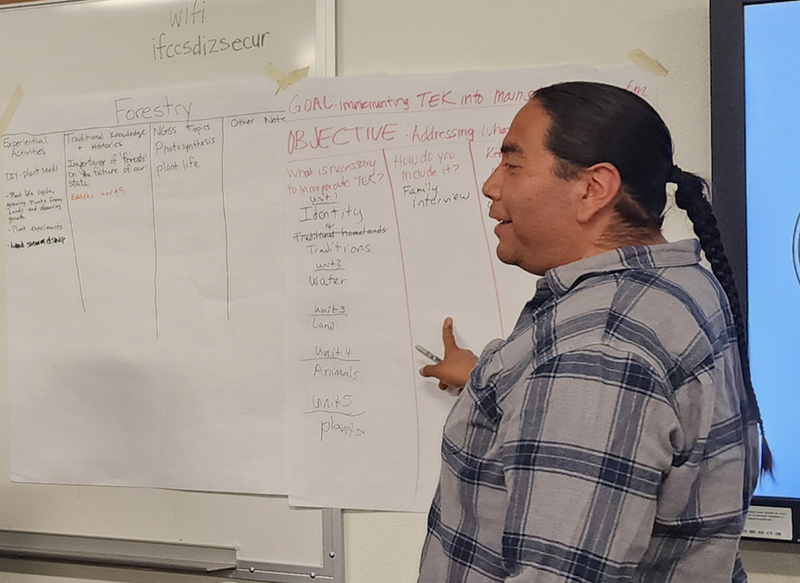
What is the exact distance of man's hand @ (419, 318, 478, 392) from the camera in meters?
1.53

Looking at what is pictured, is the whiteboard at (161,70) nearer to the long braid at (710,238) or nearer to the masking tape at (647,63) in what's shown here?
the masking tape at (647,63)

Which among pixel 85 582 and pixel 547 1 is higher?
pixel 547 1

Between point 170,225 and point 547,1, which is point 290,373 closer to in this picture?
point 170,225

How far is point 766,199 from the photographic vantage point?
1.44 m

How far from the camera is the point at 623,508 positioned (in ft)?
2.70

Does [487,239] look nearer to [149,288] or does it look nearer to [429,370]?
[429,370]

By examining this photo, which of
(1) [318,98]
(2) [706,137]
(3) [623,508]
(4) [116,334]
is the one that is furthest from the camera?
(4) [116,334]

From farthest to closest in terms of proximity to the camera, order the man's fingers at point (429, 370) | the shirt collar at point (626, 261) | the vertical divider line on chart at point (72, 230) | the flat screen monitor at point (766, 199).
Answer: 1. the vertical divider line on chart at point (72, 230)
2. the man's fingers at point (429, 370)
3. the flat screen monitor at point (766, 199)
4. the shirt collar at point (626, 261)

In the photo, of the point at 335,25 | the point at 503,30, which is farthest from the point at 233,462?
the point at 503,30

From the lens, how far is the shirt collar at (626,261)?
0.93 m

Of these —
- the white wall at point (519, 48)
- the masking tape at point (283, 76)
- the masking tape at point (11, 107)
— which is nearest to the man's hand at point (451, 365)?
the white wall at point (519, 48)

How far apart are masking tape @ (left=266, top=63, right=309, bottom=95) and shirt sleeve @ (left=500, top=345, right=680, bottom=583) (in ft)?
3.29

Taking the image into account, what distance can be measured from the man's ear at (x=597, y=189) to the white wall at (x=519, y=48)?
611 millimetres

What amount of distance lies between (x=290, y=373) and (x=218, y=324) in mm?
183
